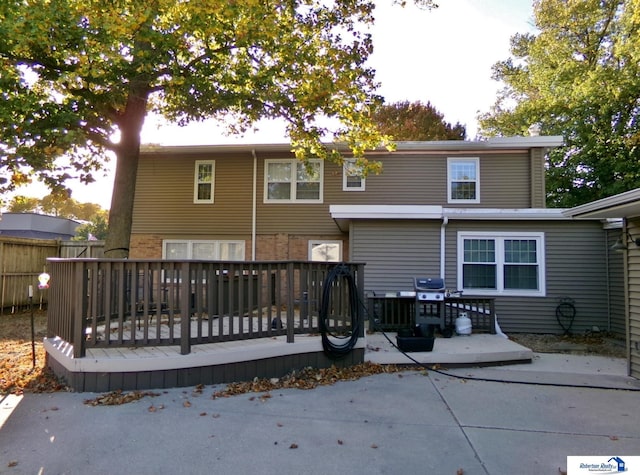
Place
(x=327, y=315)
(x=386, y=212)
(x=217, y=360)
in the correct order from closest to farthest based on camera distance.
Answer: (x=217, y=360) → (x=327, y=315) → (x=386, y=212)

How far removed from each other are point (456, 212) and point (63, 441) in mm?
7450

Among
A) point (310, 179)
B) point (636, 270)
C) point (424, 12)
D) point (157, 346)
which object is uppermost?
point (424, 12)

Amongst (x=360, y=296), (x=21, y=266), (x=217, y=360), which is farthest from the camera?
(x=21, y=266)

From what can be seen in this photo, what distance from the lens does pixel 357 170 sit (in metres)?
11.1

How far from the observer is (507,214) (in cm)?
843

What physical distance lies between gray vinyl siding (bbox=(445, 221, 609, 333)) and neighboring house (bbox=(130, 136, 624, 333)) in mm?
21

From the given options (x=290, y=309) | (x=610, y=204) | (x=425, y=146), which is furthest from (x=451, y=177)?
(x=290, y=309)

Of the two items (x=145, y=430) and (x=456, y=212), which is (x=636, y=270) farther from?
(x=145, y=430)

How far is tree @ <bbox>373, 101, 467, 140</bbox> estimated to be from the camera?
21.6 metres

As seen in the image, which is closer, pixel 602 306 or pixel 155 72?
pixel 155 72

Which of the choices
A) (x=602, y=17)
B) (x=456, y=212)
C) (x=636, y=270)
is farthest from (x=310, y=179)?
(x=602, y=17)

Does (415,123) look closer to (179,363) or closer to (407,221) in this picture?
(407,221)

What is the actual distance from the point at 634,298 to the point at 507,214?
315 cm

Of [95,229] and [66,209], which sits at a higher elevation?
[66,209]
